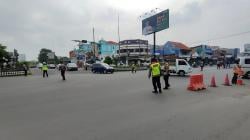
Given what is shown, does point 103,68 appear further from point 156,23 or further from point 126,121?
point 126,121

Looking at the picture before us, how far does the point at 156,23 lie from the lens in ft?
147

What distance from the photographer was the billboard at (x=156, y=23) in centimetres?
4259

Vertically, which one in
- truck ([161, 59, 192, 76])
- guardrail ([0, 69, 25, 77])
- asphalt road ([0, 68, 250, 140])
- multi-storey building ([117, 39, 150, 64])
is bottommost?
asphalt road ([0, 68, 250, 140])

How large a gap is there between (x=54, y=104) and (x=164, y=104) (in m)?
4.08

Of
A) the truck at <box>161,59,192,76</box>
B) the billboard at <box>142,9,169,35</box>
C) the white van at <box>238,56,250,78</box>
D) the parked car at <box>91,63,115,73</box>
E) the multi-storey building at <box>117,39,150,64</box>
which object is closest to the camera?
the white van at <box>238,56,250,78</box>

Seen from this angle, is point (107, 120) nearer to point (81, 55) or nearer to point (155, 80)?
point (155, 80)

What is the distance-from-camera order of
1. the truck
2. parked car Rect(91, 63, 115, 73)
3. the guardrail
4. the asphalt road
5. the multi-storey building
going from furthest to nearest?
1. the multi-storey building
2. parked car Rect(91, 63, 115, 73)
3. the guardrail
4. the truck
5. the asphalt road

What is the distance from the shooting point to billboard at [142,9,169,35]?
4259 cm

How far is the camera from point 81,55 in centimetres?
10825

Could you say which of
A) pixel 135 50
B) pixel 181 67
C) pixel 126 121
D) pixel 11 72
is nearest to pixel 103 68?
pixel 11 72

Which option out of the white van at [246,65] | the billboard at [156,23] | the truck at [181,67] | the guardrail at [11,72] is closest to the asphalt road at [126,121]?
the white van at [246,65]

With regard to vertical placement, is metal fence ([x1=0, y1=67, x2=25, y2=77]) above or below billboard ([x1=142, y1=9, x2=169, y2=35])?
below

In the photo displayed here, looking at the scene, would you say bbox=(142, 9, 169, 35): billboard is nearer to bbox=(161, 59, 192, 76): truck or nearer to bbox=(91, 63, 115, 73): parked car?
bbox=(91, 63, 115, 73): parked car

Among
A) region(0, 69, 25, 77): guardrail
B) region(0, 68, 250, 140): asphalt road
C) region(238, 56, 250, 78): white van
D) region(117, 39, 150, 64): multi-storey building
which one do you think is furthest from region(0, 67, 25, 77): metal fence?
region(117, 39, 150, 64): multi-storey building
